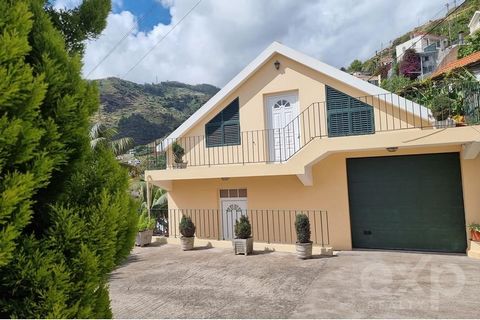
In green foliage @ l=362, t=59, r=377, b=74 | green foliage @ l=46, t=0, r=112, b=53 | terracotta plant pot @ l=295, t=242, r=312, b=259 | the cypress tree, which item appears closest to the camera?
the cypress tree

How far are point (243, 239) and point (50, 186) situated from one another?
9.16 m

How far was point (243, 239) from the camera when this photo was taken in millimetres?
11438

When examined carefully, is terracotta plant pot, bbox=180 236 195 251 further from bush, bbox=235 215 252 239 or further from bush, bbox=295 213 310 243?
bush, bbox=295 213 310 243

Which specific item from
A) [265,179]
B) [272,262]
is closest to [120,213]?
[272,262]

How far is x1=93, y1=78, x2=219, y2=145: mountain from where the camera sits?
47.8 m

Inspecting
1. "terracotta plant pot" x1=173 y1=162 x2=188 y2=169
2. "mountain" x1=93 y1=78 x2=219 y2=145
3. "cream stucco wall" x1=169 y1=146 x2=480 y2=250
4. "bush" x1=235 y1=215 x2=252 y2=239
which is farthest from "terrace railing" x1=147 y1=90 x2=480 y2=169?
"mountain" x1=93 y1=78 x2=219 y2=145

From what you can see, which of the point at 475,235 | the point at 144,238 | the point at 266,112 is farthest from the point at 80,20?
the point at 144,238

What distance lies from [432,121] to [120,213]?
33.7 feet

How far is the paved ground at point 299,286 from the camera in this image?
6359 millimetres

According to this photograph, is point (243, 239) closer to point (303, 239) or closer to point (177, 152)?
point (303, 239)

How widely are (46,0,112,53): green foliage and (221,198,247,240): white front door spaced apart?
1033cm

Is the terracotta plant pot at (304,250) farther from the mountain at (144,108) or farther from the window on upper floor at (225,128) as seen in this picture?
the mountain at (144,108)

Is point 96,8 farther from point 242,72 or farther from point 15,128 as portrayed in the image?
point 242,72

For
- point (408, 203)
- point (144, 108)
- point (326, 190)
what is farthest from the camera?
point (144, 108)
